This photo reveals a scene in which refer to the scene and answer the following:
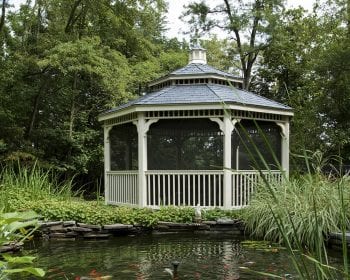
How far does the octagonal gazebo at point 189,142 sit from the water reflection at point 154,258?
198cm

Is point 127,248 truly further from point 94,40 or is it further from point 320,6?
point 320,6

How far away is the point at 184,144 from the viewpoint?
11805 millimetres

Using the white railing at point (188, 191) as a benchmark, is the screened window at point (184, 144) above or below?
above

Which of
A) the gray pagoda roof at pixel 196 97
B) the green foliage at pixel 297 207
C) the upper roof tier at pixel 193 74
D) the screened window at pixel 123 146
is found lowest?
the green foliage at pixel 297 207

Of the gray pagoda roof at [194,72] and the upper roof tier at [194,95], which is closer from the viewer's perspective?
the upper roof tier at [194,95]

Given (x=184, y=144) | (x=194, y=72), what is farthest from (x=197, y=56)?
(x=184, y=144)

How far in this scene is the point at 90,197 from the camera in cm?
1648

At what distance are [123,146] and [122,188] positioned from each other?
1.68 metres

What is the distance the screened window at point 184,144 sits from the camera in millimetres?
11383

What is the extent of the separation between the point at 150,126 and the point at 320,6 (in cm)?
1160

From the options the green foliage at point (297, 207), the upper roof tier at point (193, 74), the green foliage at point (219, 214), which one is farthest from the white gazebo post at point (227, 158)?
the upper roof tier at point (193, 74)

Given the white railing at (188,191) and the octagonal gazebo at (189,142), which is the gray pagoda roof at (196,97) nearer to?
the octagonal gazebo at (189,142)

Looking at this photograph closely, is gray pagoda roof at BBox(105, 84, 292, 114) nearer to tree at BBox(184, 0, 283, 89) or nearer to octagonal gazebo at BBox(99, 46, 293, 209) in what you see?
octagonal gazebo at BBox(99, 46, 293, 209)

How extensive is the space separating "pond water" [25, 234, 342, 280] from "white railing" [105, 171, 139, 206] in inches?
85.3
